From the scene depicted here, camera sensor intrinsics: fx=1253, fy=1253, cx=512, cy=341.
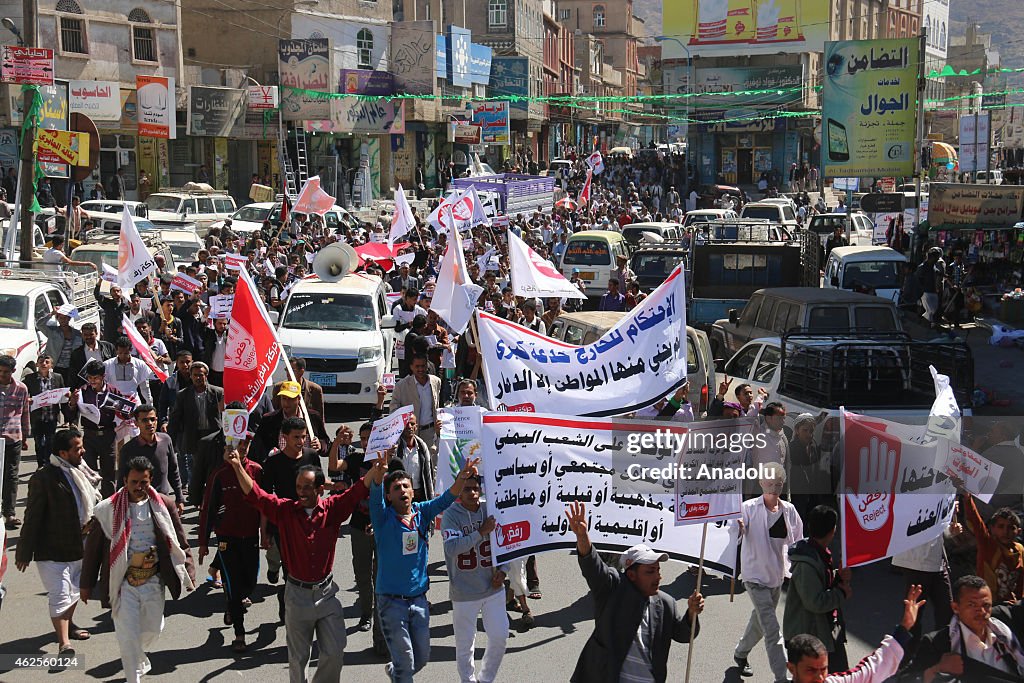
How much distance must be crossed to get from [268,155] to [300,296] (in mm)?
31863

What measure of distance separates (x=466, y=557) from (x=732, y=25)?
61861 millimetres

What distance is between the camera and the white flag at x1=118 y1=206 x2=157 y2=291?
16.3 m

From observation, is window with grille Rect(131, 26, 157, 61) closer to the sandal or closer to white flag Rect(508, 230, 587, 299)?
white flag Rect(508, 230, 587, 299)

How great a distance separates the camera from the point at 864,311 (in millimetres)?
15859

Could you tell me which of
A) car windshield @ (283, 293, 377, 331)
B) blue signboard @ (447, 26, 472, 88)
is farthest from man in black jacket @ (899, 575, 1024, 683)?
blue signboard @ (447, 26, 472, 88)

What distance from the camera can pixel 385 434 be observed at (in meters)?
7.96

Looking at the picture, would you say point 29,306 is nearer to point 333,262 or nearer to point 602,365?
point 333,262

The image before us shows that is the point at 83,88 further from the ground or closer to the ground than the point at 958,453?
further from the ground

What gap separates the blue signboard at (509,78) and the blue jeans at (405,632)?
65707 mm

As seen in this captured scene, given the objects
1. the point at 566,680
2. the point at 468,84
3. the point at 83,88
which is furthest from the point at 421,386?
the point at 468,84

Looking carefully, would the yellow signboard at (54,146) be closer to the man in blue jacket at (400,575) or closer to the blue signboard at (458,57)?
the man in blue jacket at (400,575)

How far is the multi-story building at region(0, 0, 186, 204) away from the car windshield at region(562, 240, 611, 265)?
16960mm

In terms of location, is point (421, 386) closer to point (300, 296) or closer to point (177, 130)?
point (300, 296)

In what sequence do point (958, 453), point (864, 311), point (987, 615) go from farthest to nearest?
point (864, 311)
point (958, 453)
point (987, 615)
